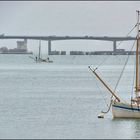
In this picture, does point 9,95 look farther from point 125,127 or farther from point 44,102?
point 125,127

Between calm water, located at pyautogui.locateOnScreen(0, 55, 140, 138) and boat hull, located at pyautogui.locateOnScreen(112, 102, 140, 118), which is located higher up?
boat hull, located at pyautogui.locateOnScreen(112, 102, 140, 118)

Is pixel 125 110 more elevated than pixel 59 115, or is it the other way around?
pixel 125 110

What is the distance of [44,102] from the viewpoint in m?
66.0

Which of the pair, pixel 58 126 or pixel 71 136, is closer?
pixel 71 136

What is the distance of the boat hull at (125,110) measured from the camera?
5184cm

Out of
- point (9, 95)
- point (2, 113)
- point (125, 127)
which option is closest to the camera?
point (125, 127)

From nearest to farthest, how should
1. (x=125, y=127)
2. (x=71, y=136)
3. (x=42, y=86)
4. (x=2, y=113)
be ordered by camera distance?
(x=71, y=136) → (x=125, y=127) → (x=2, y=113) → (x=42, y=86)

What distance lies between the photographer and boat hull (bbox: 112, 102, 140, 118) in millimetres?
51844

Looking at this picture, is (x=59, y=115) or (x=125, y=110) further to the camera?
(x=59, y=115)

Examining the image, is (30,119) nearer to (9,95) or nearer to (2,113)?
(2,113)

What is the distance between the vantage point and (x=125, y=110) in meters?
52.2

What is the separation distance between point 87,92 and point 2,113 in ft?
72.2

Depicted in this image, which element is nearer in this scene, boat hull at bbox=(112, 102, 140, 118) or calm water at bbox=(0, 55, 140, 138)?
calm water at bbox=(0, 55, 140, 138)

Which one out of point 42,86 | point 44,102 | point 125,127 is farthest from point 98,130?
point 42,86
